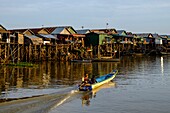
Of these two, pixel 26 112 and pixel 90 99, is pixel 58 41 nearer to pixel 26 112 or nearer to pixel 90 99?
pixel 90 99

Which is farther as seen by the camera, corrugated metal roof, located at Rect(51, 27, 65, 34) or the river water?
corrugated metal roof, located at Rect(51, 27, 65, 34)

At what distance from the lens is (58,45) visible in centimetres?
4812

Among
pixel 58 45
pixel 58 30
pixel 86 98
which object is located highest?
pixel 58 30

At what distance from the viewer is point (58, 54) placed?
160 ft

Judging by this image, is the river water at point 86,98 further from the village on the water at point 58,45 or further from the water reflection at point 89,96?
the village on the water at point 58,45

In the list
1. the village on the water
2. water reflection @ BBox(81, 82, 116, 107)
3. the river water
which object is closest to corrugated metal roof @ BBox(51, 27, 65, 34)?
the village on the water

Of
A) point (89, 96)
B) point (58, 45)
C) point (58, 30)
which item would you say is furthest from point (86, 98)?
point (58, 30)

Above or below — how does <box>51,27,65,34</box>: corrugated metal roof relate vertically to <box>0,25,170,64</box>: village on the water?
above

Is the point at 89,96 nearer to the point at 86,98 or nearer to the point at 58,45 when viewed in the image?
the point at 86,98

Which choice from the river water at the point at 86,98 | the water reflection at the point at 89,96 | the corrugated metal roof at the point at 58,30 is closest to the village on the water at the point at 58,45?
the corrugated metal roof at the point at 58,30

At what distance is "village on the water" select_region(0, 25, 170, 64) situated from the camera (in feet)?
133

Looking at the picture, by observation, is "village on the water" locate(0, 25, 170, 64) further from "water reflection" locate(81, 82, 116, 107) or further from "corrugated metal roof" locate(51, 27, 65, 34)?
"water reflection" locate(81, 82, 116, 107)

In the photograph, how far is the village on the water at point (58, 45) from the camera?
40.7 meters

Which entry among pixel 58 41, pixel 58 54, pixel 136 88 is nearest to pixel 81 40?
pixel 58 41
